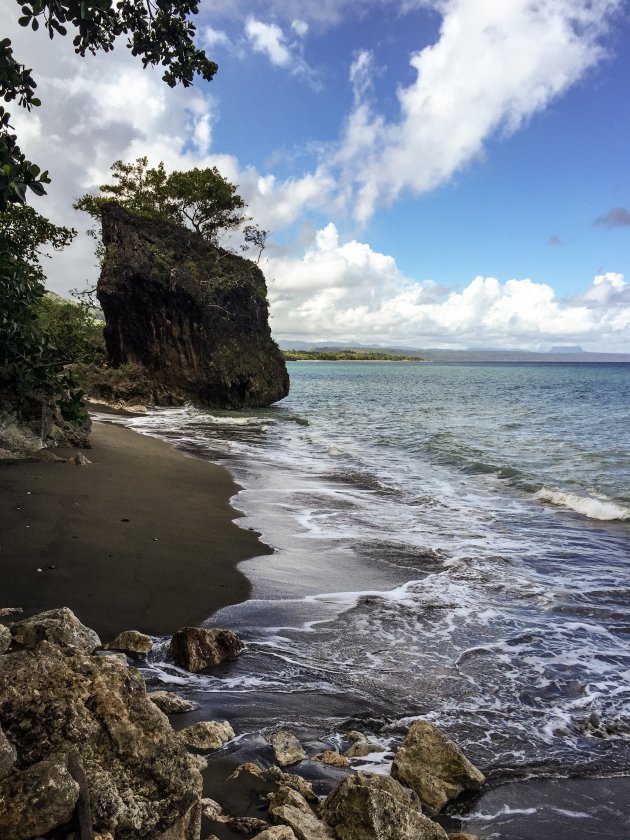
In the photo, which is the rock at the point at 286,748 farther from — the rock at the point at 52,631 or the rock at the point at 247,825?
the rock at the point at 52,631

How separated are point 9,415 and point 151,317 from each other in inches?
974

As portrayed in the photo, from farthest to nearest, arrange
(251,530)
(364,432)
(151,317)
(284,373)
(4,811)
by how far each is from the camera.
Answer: (284,373) → (151,317) → (364,432) → (251,530) → (4,811)

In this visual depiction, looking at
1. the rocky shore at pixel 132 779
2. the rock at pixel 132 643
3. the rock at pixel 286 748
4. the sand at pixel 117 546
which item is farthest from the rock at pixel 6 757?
the sand at pixel 117 546

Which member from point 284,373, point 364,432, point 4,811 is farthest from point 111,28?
point 284,373

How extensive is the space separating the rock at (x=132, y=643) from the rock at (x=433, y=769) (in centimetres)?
238

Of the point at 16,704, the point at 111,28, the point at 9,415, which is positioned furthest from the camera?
the point at 9,415

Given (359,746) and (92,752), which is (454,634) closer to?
(359,746)

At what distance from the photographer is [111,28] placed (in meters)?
6.80

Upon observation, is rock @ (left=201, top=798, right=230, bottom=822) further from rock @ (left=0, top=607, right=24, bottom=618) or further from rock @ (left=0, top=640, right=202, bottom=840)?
rock @ (left=0, top=607, right=24, bottom=618)

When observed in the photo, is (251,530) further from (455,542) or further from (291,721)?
(291,721)

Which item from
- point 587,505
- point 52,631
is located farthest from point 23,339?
point 587,505

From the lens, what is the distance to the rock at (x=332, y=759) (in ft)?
12.5

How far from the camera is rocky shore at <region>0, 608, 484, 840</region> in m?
2.36

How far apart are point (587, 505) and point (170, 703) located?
38.3 feet
